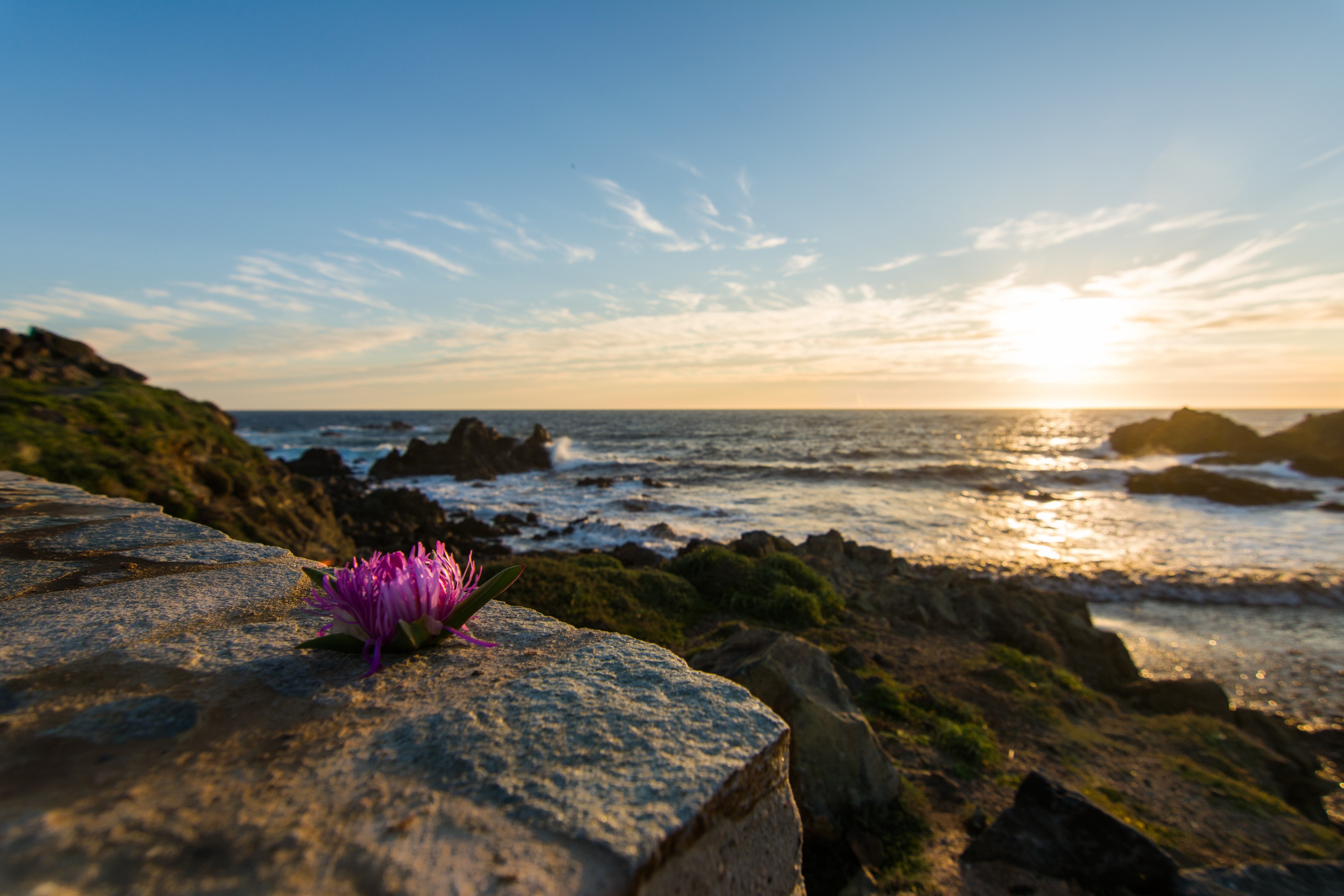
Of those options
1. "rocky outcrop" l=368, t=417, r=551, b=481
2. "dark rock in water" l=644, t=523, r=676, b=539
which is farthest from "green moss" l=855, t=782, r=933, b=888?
"rocky outcrop" l=368, t=417, r=551, b=481

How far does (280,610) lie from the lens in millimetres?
1704

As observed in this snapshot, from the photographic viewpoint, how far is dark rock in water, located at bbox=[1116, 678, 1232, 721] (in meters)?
5.12

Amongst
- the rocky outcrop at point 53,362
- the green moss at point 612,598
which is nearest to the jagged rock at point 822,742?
the green moss at point 612,598

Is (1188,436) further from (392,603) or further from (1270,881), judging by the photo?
(392,603)

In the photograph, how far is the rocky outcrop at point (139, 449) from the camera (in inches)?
201

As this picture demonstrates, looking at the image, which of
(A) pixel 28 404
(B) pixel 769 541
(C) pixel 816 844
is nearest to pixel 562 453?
(B) pixel 769 541

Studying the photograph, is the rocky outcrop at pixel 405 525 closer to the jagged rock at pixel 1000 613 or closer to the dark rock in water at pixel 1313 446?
the jagged rock at pixel 1000 613

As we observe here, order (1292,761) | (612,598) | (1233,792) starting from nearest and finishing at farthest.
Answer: (1233,792) → (1292,761) → (612,598)

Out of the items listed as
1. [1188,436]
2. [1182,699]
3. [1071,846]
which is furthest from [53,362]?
[1188,436]

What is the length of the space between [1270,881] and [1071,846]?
0.67m

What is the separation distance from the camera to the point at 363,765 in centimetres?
95

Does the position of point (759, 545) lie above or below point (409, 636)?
below

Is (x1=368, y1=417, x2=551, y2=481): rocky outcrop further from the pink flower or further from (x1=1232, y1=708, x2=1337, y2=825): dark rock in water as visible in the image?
the pink flower

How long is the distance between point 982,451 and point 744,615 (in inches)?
1526
